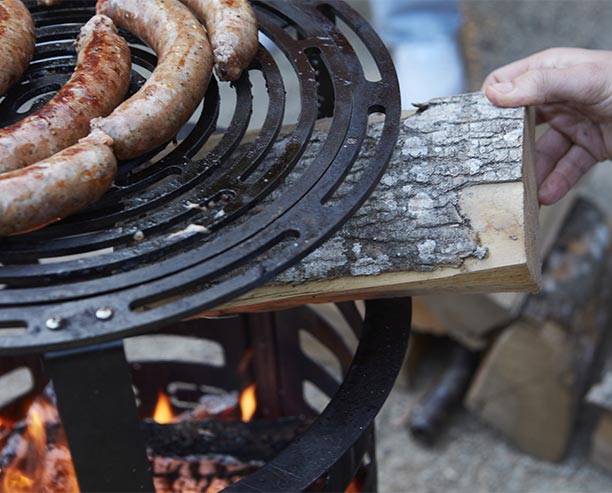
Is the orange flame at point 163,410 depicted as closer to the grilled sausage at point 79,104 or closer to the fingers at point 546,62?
the grilled sausage at point 79,104

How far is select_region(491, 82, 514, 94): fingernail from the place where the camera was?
6.51 ft

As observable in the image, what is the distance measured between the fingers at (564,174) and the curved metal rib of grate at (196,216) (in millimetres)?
893

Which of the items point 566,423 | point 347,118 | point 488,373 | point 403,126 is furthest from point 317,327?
point 566,423

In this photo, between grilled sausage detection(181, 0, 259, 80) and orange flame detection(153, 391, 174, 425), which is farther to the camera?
orange flame detection(153, 391, 174, 425)

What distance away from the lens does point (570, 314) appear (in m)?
3.35

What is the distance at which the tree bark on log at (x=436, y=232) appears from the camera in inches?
66.1

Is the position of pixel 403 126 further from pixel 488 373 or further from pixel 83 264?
pixel 488 373

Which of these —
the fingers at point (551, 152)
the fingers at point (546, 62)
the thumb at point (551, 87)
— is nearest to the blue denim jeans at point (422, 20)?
the fingers at point (551, 152)

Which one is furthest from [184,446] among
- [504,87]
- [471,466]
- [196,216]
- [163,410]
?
[471,466]

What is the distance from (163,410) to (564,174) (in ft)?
5.21

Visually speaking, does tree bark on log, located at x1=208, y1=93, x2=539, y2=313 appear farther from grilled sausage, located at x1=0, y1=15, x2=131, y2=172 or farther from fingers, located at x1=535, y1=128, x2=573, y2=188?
fingers, located at x1=535, y1=128, x2=573, y2=188

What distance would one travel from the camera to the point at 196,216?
1.54 metres

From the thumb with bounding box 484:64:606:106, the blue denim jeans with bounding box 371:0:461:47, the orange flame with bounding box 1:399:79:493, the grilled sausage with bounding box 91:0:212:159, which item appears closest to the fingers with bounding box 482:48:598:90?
the thumb with bounding box 484:64:606:106

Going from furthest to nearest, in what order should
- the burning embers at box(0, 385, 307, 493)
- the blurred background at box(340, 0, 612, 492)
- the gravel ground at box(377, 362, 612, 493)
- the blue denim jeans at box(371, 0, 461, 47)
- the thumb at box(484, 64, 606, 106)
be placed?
the blue denim jeans at box(371, 0, 461, 47), the gravel ground at box(377, 362, 612, 493), the blurred background at box(340, 0, 612, 492), the burning embers at box(0, 385, 307, 493), the thumb at box(484, 64, 606, 106)
